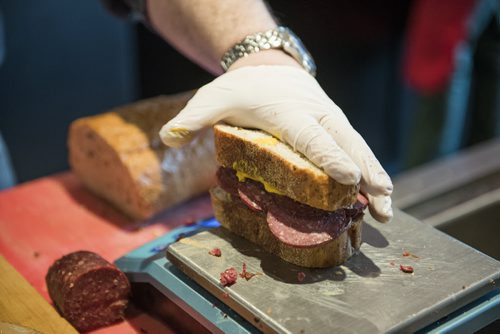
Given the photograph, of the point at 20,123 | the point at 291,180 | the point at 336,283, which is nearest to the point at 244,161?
the point at 291,180

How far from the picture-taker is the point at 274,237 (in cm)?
170

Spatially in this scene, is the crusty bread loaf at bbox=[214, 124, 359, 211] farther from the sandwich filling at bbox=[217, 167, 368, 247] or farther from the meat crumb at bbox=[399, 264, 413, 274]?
the meat crumb at bbox=[399, 264, 413, 274]

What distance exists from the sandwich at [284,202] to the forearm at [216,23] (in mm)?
377

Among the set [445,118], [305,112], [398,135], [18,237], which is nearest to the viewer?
[305,112]

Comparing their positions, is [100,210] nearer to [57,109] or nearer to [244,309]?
[244,309]

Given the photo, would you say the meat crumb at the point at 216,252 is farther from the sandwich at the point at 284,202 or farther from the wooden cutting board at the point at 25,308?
the wooden cutting board at the point at 25,308

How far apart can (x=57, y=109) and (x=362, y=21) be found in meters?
2.00

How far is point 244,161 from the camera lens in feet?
5.74

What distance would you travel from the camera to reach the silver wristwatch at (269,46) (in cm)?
203

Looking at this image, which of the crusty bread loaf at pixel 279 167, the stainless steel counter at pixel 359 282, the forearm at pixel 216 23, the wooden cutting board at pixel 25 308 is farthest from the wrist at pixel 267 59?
the wooden cutting board at pixel 25 308

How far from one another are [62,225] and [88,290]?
73 centimetres

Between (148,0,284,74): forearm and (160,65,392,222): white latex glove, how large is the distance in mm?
168

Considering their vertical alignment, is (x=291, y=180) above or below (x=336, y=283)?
above

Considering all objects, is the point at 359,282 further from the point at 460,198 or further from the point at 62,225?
the point at 62,225
